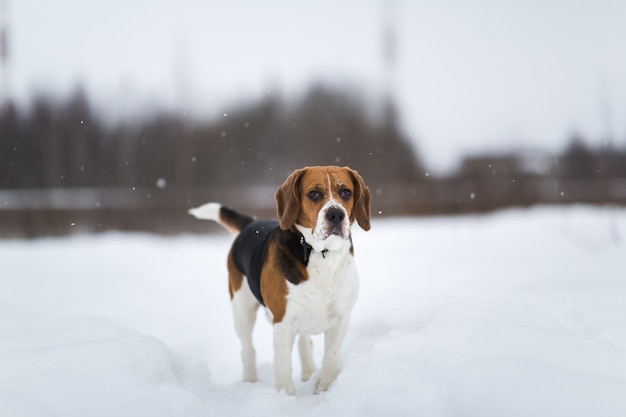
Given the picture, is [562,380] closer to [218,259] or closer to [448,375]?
[448,375]

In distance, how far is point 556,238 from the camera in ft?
40.1

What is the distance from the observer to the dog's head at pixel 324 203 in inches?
138

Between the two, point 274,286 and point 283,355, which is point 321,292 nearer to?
point 274,286

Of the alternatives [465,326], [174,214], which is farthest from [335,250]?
[174,214]

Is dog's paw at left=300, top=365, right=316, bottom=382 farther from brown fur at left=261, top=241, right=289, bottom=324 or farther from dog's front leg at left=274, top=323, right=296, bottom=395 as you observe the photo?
brown fur at left=261, top=241, right=289, bottom=324

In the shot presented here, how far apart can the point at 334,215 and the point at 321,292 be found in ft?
2.03

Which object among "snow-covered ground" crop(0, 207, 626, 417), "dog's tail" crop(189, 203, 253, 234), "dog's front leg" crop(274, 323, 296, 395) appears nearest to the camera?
"snow-covered ground" crop(0, 207, 626, 417)

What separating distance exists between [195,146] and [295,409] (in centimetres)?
1919

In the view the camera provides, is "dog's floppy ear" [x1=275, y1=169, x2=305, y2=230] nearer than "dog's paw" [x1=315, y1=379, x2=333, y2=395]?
Yes

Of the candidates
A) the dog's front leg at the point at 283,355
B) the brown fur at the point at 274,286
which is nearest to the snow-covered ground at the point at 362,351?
the dog's front leg at the point at 283,355

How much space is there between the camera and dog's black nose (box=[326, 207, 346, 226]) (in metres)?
3.47

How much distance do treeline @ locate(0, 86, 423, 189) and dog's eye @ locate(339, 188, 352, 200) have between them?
16.3m

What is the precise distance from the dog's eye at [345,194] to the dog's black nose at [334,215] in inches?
9.6

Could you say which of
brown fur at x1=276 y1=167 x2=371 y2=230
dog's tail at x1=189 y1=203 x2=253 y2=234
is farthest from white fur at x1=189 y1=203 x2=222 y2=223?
brown fur at x1=276 y1=167 x2=371 y2=230
